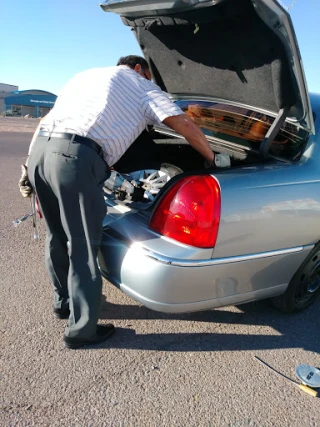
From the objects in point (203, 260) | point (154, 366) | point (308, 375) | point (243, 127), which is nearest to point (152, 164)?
point (243, 127)

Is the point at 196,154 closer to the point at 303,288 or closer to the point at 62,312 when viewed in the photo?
the point at 303,288

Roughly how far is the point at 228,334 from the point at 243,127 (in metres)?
1.59

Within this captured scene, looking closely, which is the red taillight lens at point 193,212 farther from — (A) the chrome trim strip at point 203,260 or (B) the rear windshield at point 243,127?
(B) the rear windshield at point 243,127

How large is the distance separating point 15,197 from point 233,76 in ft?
13.3

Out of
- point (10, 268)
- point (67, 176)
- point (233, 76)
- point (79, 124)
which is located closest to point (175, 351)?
point (67, 176)

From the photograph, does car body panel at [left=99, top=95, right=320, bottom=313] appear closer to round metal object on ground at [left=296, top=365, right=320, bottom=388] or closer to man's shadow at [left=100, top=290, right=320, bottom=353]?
man's shadow at [left=100, top=290, right=320, bottom=353]

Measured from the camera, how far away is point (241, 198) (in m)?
2.09

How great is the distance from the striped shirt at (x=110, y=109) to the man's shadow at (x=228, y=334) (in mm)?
1121

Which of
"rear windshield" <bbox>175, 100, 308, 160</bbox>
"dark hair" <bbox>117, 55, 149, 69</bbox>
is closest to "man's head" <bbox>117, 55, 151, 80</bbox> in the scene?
"dark hair" <bbox>117, 55, 149, 69</bbox>

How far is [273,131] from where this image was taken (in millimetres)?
2500

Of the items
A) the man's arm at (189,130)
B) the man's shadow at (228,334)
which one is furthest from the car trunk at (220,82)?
the man's shadow at (228,334)

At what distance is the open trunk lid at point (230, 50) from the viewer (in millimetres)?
2045

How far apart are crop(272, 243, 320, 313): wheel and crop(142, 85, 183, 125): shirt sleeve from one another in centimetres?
134

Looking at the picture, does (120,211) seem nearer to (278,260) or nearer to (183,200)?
Result: (183,200)
